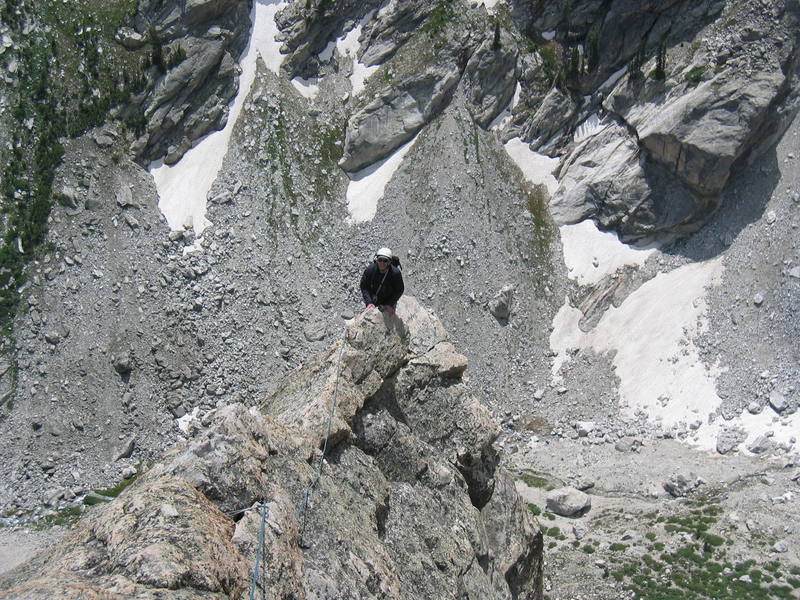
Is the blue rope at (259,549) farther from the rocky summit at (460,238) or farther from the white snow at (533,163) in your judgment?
the white snow at (533,163)

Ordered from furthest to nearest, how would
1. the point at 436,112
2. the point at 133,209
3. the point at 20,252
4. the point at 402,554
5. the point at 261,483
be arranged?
the point at 436,112 → the point at 133,209 → the point at 20,252 → the point at 402,554 → the point at 261,483

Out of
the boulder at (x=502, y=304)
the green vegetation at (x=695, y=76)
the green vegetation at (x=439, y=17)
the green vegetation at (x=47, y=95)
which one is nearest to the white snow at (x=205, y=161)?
the green vegetation at (x=47, y=95)

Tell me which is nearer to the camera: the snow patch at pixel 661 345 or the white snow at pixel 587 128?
the snow patch at pixel 661 345

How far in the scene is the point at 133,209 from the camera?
5003cm

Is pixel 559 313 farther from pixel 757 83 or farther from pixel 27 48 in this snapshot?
pixel 27 48

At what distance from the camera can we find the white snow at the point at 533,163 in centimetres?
5766

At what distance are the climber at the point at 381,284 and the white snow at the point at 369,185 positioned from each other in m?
37.2

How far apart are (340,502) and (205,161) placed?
4720 centimetres

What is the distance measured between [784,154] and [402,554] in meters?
50.6

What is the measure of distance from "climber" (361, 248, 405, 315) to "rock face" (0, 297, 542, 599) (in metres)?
0.40

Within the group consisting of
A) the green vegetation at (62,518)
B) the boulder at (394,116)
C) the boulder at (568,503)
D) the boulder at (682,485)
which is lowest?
the boulder at (682,485)

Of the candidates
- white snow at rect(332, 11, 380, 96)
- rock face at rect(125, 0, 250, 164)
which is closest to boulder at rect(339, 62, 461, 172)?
white snow at rect(332, 11, 380, 96)

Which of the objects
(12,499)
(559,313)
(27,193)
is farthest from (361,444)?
(27,193)

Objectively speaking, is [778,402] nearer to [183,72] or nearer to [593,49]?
[593,49]
